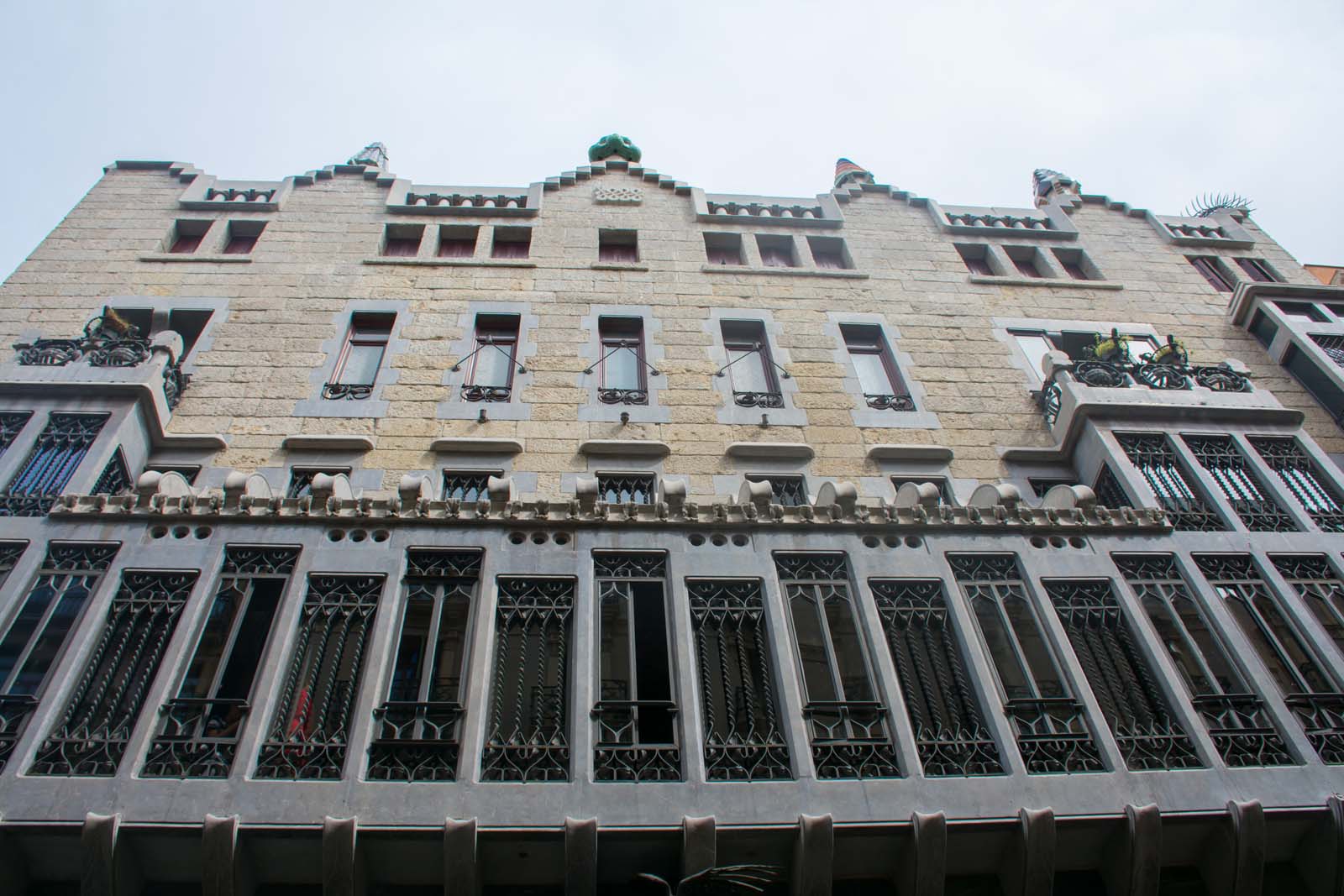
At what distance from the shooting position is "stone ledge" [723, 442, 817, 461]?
39.2 ft

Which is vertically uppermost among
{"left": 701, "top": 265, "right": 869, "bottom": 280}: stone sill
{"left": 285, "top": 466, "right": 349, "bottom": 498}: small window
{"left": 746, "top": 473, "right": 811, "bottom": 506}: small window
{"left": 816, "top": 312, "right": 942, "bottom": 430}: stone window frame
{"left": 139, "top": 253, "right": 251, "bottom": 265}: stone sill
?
{"left": 139, "top": 253, "right": 251, "bottom": 265}: stone sill

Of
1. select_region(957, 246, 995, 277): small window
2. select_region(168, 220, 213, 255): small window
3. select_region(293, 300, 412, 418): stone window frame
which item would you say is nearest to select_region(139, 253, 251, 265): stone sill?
select_region(168, 220, 213, 255): small window

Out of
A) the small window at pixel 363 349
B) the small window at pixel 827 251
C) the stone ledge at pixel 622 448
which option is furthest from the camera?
the small window at pixel 827 251

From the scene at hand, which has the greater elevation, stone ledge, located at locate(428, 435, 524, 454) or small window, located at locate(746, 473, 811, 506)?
stone ledge, located at locate(428, 435, 524, 454)

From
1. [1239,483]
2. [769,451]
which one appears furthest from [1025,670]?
[1239,483]

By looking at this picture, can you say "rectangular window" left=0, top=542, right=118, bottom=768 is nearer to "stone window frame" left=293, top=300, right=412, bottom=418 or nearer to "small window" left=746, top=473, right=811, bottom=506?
"stone window frame" left=293, top=300, right=412, bottom=418

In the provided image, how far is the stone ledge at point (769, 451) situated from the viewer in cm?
Result: 1195

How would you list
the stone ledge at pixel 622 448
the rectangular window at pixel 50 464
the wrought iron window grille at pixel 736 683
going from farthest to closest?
the stone ledge at pixel 622 448
the rectangular window at pixel 50 464
the wrought iron window grille at pixel 736 683

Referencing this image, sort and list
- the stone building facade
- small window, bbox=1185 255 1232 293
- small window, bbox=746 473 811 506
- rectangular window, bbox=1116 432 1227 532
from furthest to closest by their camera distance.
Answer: small window, bbox=1185 255 1232 293 < small window, bbox=746 473 811 506 < rectangular window, bbox=1116 432 1227 532 < the stone building facade

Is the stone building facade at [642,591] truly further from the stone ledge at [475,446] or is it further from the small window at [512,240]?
the small window at [512,240]

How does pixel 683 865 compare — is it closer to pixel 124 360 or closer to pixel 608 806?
pixel 608 806

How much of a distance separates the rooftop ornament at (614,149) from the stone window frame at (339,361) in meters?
7.12

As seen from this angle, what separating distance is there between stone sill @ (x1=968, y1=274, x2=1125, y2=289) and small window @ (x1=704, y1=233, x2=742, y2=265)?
4256 millimetres

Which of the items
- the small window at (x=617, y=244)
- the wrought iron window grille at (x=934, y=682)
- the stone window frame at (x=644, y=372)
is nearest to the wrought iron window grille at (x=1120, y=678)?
the wrought iron window grille at (x=934, y=682)
